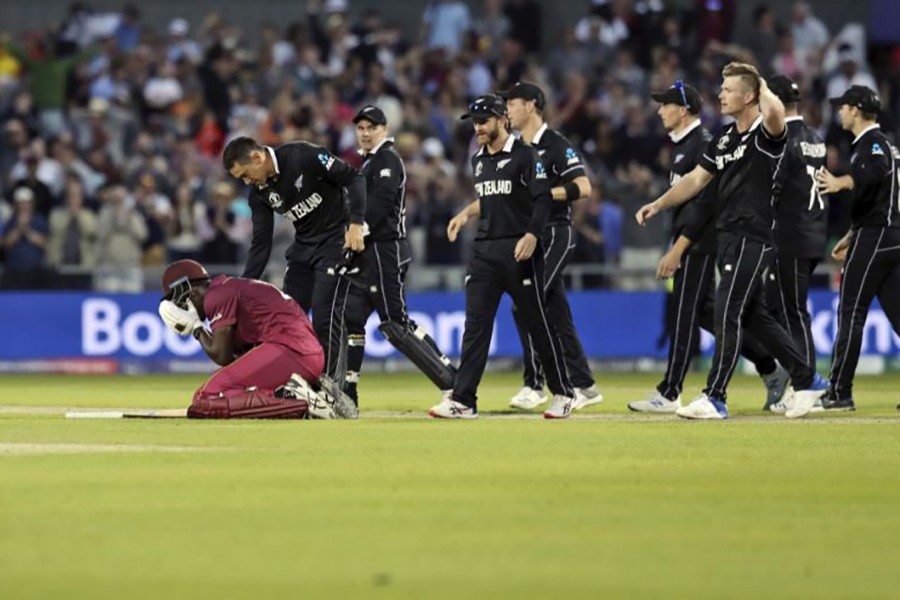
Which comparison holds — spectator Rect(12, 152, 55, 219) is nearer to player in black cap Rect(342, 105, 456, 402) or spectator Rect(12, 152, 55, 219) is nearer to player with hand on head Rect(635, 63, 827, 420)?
player in black cap Rect(342, 105, 456, 402)

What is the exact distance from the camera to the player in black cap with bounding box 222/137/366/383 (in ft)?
49.3

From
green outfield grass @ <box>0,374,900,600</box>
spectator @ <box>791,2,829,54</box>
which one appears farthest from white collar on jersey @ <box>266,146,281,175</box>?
spectator @ <box>791,2,829,54</box>

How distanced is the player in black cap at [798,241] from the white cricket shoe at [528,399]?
6.49ft

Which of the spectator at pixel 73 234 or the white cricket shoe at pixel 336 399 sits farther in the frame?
the spectator at pixel 73 234

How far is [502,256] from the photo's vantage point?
14734 mm

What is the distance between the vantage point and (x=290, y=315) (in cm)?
1448

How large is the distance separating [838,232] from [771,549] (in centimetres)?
1846

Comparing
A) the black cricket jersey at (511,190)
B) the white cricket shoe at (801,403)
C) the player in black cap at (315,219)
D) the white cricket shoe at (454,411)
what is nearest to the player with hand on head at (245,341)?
the player in black cap at (315,219)

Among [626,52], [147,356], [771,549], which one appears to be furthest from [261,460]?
[626,52]

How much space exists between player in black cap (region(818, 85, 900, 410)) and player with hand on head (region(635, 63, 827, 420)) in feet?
4.45

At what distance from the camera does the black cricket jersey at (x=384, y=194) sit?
621 inches

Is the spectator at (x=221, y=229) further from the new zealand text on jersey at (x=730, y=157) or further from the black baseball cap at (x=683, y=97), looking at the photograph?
the new zealand text on jersey at (x=730, y=157)

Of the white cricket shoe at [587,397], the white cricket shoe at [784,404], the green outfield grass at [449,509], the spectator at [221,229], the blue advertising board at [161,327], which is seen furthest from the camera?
the spectator at [221,229]

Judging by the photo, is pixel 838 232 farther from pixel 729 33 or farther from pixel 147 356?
pixel 147 356
